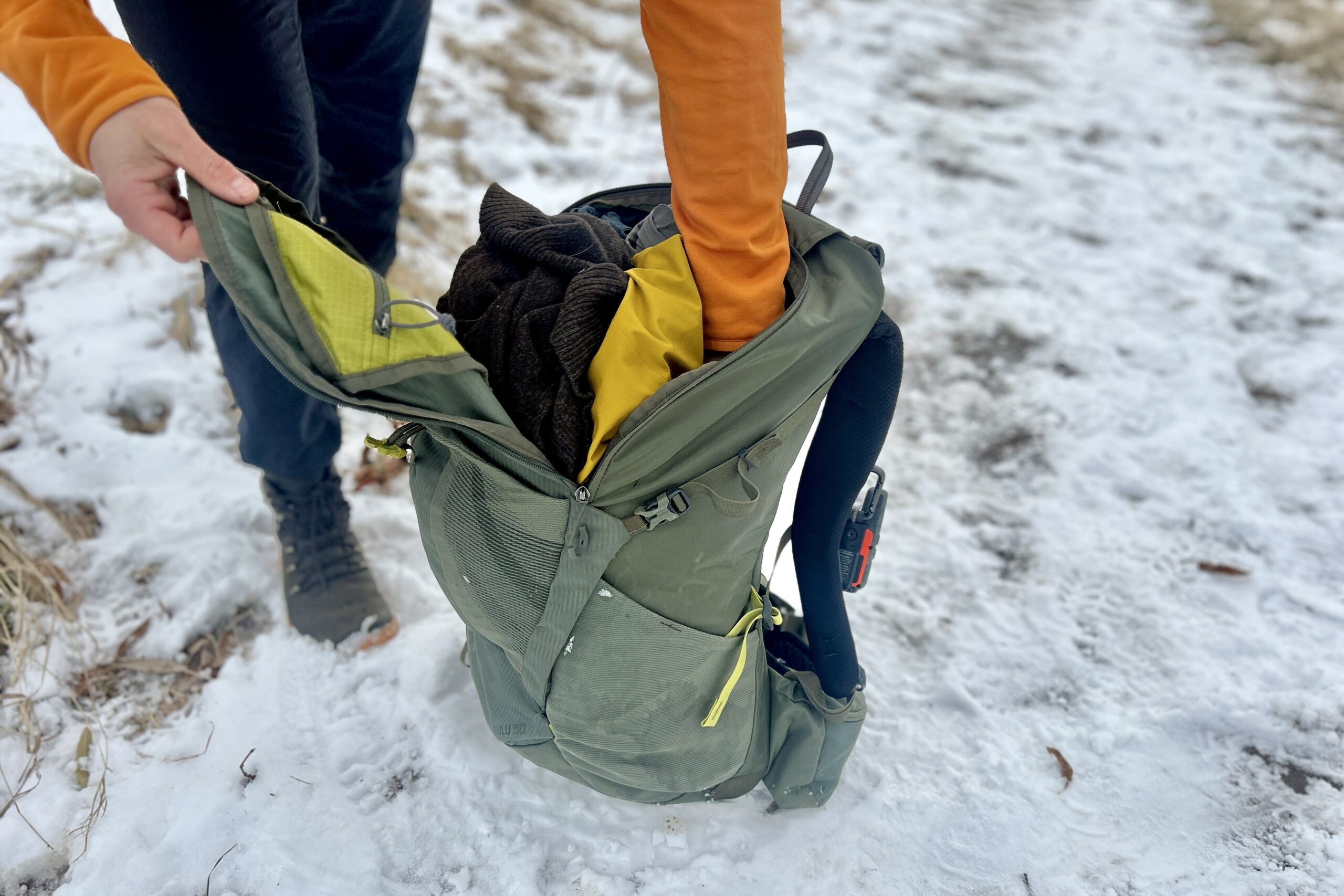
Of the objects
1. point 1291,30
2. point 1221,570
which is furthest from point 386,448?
point 1291,30

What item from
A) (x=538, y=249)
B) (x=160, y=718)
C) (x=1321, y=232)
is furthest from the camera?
(x=1321, y=232)

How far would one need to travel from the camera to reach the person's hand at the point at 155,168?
0.81 m

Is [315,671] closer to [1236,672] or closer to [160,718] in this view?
[160,718]

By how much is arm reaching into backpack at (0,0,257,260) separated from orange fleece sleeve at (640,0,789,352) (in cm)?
47

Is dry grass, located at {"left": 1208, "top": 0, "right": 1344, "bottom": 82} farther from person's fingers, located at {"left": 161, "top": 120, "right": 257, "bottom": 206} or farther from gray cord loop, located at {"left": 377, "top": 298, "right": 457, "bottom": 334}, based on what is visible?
person's fingers, located at {"left": 161, "top": 120, "right": 257, "bottom": 206}

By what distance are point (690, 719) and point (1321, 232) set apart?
3341 millimetres

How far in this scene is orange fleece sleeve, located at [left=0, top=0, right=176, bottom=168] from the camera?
82cm

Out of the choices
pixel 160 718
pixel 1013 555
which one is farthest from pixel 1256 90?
pixel 160 718

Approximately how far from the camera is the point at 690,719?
117 cm

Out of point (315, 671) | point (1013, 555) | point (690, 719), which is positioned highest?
point (690, 719)

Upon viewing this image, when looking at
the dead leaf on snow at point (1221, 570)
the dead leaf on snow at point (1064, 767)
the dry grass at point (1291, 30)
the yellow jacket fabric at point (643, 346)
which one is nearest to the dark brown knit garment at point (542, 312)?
the yellow jacket fabric at point (643, 346)

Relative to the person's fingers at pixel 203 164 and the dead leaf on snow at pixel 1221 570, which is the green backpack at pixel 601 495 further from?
the dead leaf on snow at pixel 1221 570

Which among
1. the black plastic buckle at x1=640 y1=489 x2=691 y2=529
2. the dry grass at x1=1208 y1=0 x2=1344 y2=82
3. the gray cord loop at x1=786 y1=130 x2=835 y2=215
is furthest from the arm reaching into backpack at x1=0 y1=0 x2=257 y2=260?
the dry grass at x1=1208 y1=0 x2=1344 y2=82

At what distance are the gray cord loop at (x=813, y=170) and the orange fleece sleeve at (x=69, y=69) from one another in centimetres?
78
